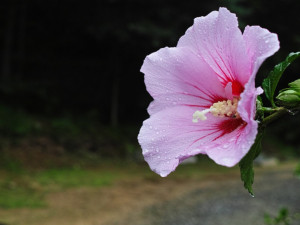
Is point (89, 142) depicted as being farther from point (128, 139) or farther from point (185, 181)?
point (185, 181)

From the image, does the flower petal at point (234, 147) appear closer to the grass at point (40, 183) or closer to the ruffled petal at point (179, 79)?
the ruffled petal at point (179, 79)

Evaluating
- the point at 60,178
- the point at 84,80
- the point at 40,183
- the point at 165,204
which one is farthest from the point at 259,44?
the point at 84,80

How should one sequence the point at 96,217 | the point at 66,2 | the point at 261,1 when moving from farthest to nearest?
1. the point at 261,1
2. the point at 66,2
3. the point at 96,217

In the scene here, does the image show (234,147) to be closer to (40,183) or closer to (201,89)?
(201,89)

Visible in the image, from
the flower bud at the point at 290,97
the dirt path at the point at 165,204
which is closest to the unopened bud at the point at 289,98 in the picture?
the flower bud at the point at 290,97

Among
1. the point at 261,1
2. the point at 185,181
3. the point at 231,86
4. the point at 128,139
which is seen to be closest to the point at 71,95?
the point at 128,139

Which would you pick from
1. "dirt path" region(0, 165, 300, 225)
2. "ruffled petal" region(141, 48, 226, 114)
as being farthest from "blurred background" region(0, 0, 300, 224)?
"ruffled petal" region(141, 48, 226, 114)

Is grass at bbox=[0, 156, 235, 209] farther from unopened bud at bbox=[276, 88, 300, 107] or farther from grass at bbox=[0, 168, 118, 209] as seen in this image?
unopened bud at bbox=[276, 88, 300, 107]
